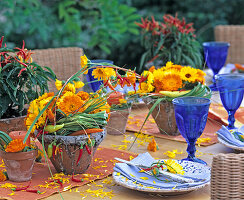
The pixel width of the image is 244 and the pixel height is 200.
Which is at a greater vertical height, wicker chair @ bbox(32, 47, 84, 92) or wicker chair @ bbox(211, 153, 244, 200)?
wicker chair @ bbox(32, 47, 84, 92)

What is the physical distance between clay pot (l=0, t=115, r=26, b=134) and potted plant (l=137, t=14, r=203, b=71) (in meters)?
0.97

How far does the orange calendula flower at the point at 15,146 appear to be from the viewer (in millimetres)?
1259

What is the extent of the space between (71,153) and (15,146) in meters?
0.15

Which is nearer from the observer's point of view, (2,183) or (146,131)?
(2,183)

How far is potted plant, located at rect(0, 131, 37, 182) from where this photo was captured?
1.26 metres

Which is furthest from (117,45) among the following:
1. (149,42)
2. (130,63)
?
(149,42)

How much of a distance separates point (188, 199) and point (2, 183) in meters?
0.51

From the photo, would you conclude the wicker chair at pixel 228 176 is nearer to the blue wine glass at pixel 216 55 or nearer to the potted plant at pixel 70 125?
the potted plant at pixel 70 125

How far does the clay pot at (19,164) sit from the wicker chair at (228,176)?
0.56 m

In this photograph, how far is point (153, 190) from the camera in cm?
113

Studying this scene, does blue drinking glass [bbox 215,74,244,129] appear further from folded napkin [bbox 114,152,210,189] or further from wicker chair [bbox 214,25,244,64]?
wicker chair [bbox 214,25,244,64]

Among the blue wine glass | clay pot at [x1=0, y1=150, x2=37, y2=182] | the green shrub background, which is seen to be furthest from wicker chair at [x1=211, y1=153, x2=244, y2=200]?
the green shrub background

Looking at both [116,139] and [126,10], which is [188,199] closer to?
[116,139]

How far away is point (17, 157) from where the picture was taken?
1.26 m
